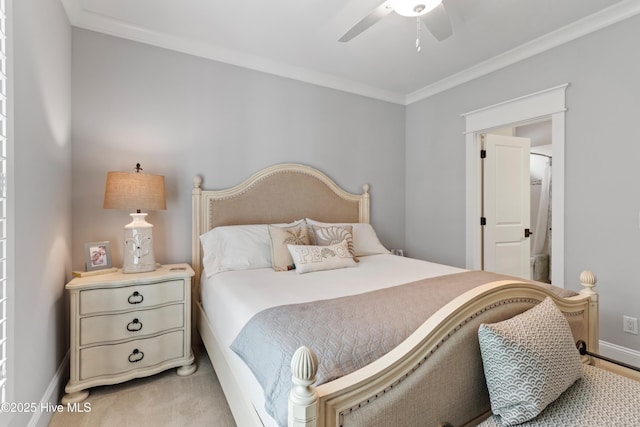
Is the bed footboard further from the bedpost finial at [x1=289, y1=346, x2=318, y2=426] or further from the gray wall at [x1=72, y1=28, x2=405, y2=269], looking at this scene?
the gray wall at [x1=72, y1=28, x2=405, y2=269]

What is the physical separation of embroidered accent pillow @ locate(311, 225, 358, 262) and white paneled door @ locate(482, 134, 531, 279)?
1.61 m

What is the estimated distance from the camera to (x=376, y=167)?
3643 millimetres

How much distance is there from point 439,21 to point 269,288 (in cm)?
185

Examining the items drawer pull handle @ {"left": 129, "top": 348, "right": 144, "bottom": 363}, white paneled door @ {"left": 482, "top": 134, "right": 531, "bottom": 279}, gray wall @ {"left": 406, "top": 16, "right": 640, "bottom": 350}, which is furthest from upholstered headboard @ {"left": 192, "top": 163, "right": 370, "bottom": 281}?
gray wall @ {"left": 406, "top": 16, "right": 640, "bottom": 350}

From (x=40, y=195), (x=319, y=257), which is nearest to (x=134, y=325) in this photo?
(x=40, y=195)

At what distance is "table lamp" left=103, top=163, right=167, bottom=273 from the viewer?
6.58ft

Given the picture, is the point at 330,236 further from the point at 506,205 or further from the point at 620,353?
the point at 620,353

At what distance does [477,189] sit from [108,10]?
11.5 ft

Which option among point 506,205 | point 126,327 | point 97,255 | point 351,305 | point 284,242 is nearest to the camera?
point 351,305

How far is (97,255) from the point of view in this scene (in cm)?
210

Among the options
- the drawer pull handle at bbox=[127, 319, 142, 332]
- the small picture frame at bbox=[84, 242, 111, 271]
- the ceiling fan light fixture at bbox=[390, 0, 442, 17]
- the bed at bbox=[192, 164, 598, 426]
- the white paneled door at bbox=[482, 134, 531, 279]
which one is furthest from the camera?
the white paneled door at bbox=[482, 134, 531, 279]

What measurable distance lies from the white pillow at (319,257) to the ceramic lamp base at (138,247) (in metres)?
0.98

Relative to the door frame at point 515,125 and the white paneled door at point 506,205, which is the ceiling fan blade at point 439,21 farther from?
the white paneled door at point 506,205

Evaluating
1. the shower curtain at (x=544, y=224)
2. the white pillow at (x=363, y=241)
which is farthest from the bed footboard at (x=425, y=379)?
the shower curtain at (x=544, y=224)
